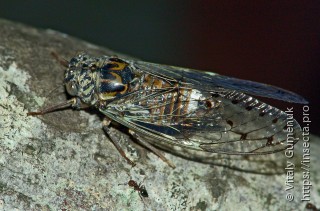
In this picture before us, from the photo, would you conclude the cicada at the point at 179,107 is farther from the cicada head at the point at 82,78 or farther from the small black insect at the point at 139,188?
the small black insect at the point at 139,188

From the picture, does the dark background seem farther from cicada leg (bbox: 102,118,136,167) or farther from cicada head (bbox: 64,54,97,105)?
cicada leg (bbox: 102,118,136,167)

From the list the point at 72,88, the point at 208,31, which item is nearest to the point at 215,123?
the point at 72,88

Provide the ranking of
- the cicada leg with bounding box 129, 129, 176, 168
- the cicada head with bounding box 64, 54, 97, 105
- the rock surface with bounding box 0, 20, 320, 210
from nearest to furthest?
the rock surface with bounding box 0, 20, 320, 210, the cicada leg with bounding box 129, 129, 176, 168, the cicada head with bounding box 64, 54, 97, 105

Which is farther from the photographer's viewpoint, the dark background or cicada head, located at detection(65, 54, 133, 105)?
the dark background

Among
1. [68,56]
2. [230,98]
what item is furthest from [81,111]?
[230,98]

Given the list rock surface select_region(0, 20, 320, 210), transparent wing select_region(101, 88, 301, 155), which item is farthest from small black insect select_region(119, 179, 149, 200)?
Result: transparent wing select_region(101, 88, 301, 155)

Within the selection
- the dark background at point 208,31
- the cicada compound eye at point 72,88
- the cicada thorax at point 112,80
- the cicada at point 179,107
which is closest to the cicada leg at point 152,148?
the cicada at point 179,107

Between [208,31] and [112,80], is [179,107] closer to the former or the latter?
[112,80]

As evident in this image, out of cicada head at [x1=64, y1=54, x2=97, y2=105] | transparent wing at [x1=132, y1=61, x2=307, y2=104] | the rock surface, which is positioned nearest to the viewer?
the rock surface
